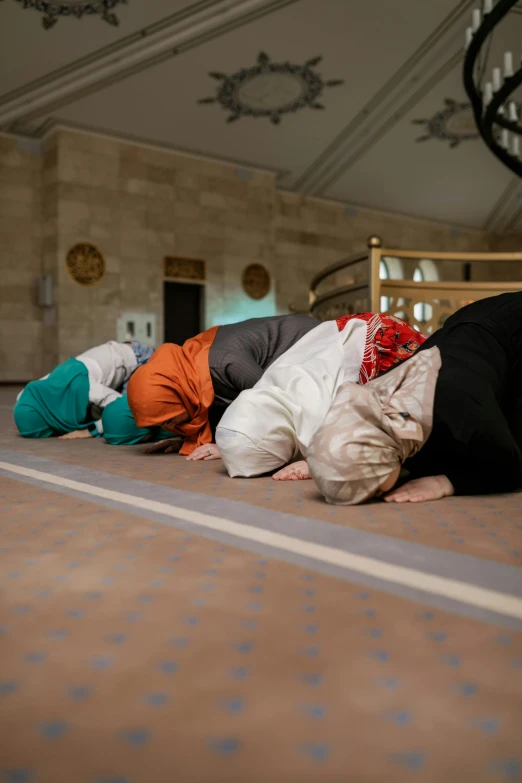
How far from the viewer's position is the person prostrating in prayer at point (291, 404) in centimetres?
184

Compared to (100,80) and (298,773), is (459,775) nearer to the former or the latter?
(298,773)

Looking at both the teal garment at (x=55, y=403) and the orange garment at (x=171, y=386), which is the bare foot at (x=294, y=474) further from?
the teal garment at (x=55, y=403)

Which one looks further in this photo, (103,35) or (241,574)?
(103,35)

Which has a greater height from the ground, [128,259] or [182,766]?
[128,259]

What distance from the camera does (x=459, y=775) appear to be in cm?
57

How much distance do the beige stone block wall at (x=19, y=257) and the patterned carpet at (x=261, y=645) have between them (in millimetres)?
7196

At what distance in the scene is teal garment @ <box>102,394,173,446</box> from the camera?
2.84 m

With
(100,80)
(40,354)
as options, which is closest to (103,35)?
(100,80)

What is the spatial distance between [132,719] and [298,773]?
184mm

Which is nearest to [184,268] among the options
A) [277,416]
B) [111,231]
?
[111,231]

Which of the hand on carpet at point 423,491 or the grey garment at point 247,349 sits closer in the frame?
the hand on carpet at point 423,491

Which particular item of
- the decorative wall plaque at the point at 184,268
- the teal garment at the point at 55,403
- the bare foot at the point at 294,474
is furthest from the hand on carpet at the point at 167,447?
the decorative wall plaque at the point at 184,268

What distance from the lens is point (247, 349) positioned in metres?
2.32

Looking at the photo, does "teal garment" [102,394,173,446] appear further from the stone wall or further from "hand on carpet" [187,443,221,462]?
the stone wall
